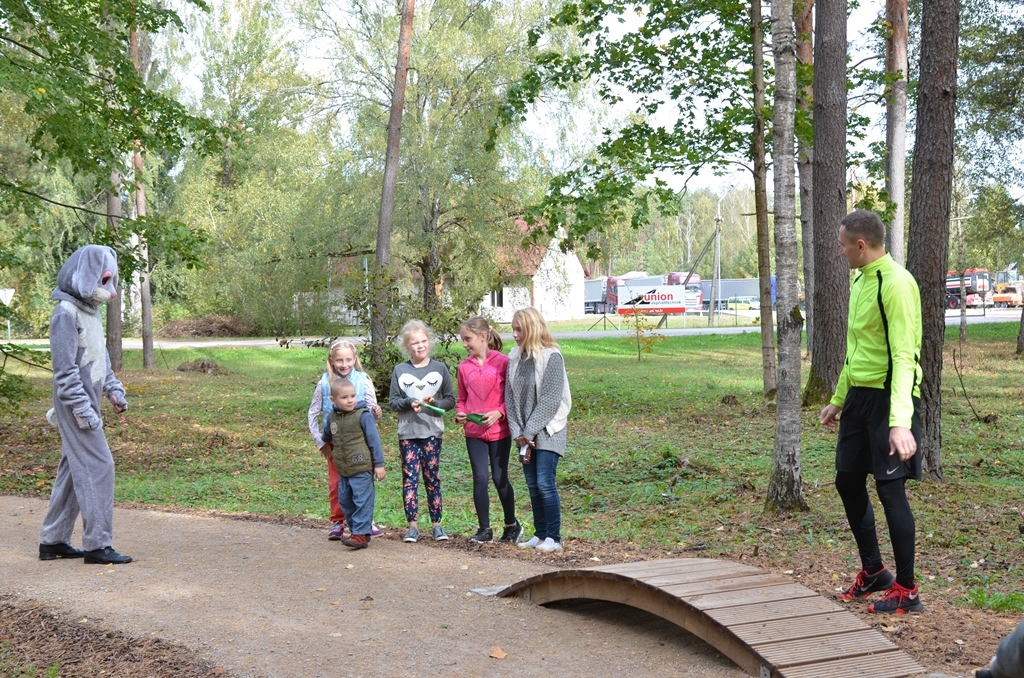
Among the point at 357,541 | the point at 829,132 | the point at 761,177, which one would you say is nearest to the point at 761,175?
the point at 761,177

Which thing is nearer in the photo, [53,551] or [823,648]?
[823,648]

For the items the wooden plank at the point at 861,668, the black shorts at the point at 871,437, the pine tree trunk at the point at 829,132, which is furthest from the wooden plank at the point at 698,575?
the pine tree trunk at the point at 829,132

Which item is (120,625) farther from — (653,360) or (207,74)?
(207,74)

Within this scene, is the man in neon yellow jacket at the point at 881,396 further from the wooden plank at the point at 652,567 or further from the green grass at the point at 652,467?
the green grass at the point at 652,467

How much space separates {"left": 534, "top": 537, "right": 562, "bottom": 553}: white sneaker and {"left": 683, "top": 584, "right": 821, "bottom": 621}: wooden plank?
2553 millimetres

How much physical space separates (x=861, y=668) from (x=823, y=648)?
0.20m

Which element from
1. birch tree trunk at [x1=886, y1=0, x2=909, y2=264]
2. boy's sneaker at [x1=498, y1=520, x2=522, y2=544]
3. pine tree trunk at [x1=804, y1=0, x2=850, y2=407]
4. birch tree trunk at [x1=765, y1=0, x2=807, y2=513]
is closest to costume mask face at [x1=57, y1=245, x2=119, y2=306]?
boy's sneaker at [x1=498, y1=520, x2=522, y2=544]

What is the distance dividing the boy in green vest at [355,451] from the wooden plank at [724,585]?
291 cm

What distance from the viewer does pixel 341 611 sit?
6.02 metres

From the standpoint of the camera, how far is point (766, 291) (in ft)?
43.7

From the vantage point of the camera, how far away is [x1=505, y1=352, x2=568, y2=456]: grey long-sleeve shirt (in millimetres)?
7383

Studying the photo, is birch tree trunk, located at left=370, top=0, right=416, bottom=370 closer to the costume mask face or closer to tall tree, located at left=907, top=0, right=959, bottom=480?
tall tree, located at left=907, top=0, right=959, bottom=480

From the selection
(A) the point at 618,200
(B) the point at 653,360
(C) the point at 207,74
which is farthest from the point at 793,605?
(C) the point at 207,74

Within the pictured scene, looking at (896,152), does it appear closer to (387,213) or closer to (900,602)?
(387,213)
